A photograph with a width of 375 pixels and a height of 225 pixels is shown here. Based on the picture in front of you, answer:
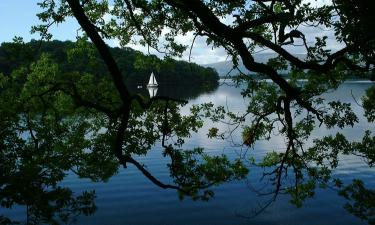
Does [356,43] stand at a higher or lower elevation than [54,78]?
lower

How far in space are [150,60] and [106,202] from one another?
1444 centimetres

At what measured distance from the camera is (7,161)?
34.8 feet

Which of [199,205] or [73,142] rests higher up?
[73,142]

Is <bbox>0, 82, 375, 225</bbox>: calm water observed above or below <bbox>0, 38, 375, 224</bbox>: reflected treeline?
below

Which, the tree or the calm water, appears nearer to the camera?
the tree

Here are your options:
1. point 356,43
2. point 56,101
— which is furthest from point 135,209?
point 356,43

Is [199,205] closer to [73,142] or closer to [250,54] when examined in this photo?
[73,142]

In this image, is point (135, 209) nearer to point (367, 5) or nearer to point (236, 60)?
point (236, 60)

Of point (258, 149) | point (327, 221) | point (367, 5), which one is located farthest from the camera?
point (258, 149)

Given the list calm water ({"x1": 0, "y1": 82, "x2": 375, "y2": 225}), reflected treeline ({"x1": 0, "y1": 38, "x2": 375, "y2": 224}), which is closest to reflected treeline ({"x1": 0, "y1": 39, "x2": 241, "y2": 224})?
reflected treeline ({"x1": 0, "y1": 38, "x2": 375, "y2": 224})

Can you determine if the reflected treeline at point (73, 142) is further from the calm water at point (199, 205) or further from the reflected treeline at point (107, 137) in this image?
the calm water at point (199, 205)

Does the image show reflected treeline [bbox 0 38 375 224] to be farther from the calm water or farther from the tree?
the calm water

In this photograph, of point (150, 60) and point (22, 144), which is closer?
point (22, 144)

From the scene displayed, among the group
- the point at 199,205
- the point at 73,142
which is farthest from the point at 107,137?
the point at 199,205
